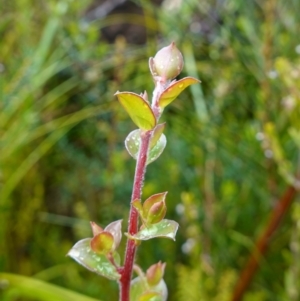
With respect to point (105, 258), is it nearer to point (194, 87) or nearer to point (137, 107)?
point (137, 107)

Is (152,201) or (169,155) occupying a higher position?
(152,201)

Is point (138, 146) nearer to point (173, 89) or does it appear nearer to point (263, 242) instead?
point (173, 89)

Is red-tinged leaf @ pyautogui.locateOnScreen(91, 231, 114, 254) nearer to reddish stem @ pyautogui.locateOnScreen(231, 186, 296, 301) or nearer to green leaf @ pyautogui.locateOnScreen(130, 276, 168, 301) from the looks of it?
green leaf @ pyautogui.locateOnScreen(130, 276, 168, 301)

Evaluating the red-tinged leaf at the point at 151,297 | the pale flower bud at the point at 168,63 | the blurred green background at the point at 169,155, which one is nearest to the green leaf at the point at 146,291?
the red-tinged leaf at the point at 151,297

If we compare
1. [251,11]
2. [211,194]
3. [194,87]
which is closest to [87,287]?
[211,194]

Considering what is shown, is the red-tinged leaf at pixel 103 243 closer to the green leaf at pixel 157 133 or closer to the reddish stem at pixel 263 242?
the green leaf at pixel 157 133

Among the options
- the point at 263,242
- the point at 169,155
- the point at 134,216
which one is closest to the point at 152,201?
the point at 134,216
